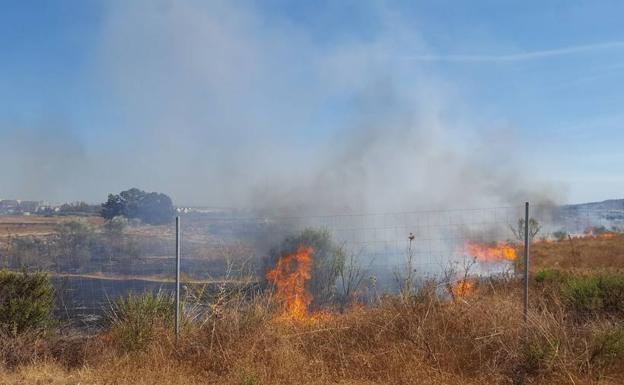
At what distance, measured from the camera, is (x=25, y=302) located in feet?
24.8

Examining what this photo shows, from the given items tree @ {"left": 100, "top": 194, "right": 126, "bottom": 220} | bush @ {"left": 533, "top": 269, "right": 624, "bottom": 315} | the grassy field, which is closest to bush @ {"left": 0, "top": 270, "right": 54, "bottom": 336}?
the grassy field

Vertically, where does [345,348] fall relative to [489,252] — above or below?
below

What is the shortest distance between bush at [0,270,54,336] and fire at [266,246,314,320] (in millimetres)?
3436

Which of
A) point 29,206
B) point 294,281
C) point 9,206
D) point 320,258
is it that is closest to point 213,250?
point 320,258

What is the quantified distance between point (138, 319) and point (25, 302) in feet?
6.53

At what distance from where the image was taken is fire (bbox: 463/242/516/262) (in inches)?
601

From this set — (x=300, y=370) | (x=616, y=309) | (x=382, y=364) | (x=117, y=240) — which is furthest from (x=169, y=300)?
(x=117, y=240)

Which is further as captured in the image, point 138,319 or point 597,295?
point 597,295

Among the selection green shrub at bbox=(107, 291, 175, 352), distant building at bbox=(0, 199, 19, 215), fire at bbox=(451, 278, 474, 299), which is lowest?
green shrub at bbox=(107, 291, 175, 352)

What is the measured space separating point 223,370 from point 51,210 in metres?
27.2

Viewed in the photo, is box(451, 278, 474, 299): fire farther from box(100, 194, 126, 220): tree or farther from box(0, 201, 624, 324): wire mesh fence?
box(100, 194, 126, 220): tree

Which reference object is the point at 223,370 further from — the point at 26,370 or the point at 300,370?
the point at 26,370

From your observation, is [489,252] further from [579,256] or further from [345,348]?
[345,348]

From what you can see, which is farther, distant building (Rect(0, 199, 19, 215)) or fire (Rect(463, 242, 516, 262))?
distant building (Rect(0, 199, 19, 215))
